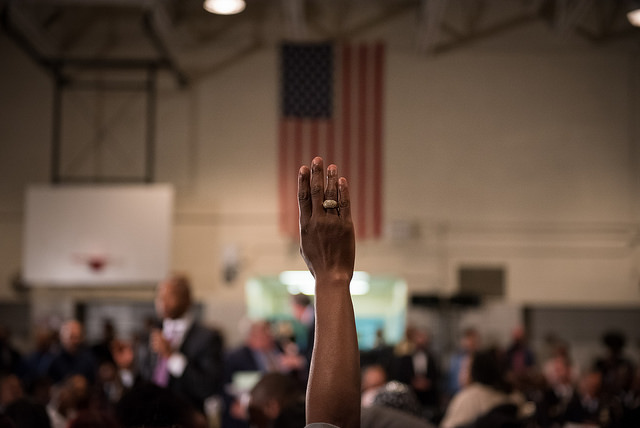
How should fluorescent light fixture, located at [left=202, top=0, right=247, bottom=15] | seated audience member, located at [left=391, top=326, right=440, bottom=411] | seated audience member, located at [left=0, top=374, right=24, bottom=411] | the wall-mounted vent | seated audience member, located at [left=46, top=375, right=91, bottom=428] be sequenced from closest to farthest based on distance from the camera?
seated audience member, located at [left=46, top=375, right=91, bottom=428] → seated audience member, located at [left=0, top=374, right=24, bottom=411] → fluorescent light fixture, located at [left=202, top=0, right=247, bottom=15] → seated audience member, located at [left=391, top=326, right=440, bottom=411] → the wall-mounted vent

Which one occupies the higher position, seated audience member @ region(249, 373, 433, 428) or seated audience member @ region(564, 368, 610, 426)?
seated audience member @ region(249, 373, 433, 428)

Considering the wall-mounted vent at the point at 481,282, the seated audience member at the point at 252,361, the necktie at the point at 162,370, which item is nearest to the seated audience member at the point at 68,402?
the necktie at the point at 162,370

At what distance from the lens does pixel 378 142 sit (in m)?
15.1

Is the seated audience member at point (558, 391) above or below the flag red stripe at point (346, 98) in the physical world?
below

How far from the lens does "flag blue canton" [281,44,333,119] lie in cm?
1418

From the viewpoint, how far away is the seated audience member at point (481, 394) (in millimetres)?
5457

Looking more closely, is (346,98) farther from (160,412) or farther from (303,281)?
(160,412)

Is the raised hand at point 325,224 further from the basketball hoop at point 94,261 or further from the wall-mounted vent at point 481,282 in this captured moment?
the wall-mounted vent at point 481,282

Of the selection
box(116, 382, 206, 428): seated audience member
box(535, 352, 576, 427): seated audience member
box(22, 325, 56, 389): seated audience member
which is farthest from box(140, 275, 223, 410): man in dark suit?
box(22, 325, 56, 389): seated audience member

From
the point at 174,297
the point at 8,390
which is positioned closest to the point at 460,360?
the point at 8,390

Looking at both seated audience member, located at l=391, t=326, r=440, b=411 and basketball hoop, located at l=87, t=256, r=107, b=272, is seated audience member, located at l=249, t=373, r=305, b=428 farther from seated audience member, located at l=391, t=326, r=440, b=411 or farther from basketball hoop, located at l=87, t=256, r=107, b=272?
basketball hoop, located at l=87, t=256, r=107, b=272

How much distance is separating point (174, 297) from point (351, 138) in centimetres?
1018

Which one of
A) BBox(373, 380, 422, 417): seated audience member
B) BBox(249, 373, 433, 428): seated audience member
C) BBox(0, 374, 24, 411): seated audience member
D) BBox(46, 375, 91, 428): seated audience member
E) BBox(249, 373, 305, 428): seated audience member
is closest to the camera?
BBox(249, 373, 433, 428): seated audience member

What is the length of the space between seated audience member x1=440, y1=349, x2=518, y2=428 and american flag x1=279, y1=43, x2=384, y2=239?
9.33 metres
